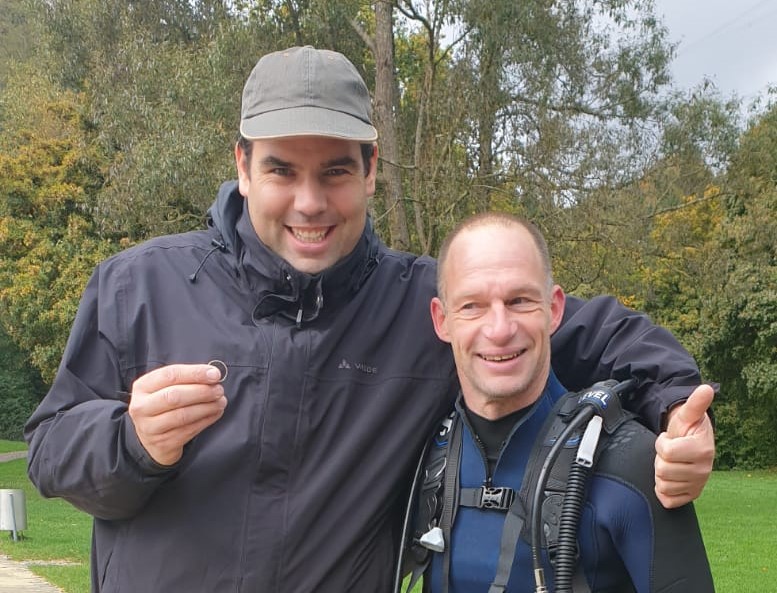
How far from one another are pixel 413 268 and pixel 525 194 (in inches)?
470

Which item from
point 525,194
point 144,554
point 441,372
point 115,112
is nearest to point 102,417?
point 144,554

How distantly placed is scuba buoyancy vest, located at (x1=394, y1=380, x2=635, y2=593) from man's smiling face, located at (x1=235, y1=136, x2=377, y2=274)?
2.25 feet

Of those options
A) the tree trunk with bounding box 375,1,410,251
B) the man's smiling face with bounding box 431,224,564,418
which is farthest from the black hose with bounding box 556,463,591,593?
the tree trunk with bounding box 375,1,410,251

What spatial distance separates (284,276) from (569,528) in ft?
3.61

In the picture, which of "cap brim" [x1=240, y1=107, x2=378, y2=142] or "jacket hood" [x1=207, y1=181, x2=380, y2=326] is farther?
"jacket hood" [x1=207, y1=181, x2=380, y2=326]

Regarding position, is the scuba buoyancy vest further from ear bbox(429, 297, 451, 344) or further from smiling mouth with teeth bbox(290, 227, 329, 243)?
smiling mouth with teeth bbox(290, 227, 329, 243)

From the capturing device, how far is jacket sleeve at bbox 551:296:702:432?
111 inches

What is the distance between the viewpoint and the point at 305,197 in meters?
2.91

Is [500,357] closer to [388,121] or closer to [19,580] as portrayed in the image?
[19,580]

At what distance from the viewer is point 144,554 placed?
2.78 metres

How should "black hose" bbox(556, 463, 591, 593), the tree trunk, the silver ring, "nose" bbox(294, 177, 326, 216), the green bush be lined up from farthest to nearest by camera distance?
the green bush < the tree trunk < "nose" bbox(294, 177, 326, 216) < the silver ring < "black hose" bbox(556, 463, 591, 593)

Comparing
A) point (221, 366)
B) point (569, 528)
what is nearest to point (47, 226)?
point (221, 366)

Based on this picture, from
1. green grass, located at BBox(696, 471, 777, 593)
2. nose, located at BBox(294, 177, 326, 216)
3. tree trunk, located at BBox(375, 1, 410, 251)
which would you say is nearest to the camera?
nose, located at BBox(294, 177, 326, 216)

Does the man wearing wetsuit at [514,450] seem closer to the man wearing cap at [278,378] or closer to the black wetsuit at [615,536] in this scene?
the black wetsuit at [615,536]
